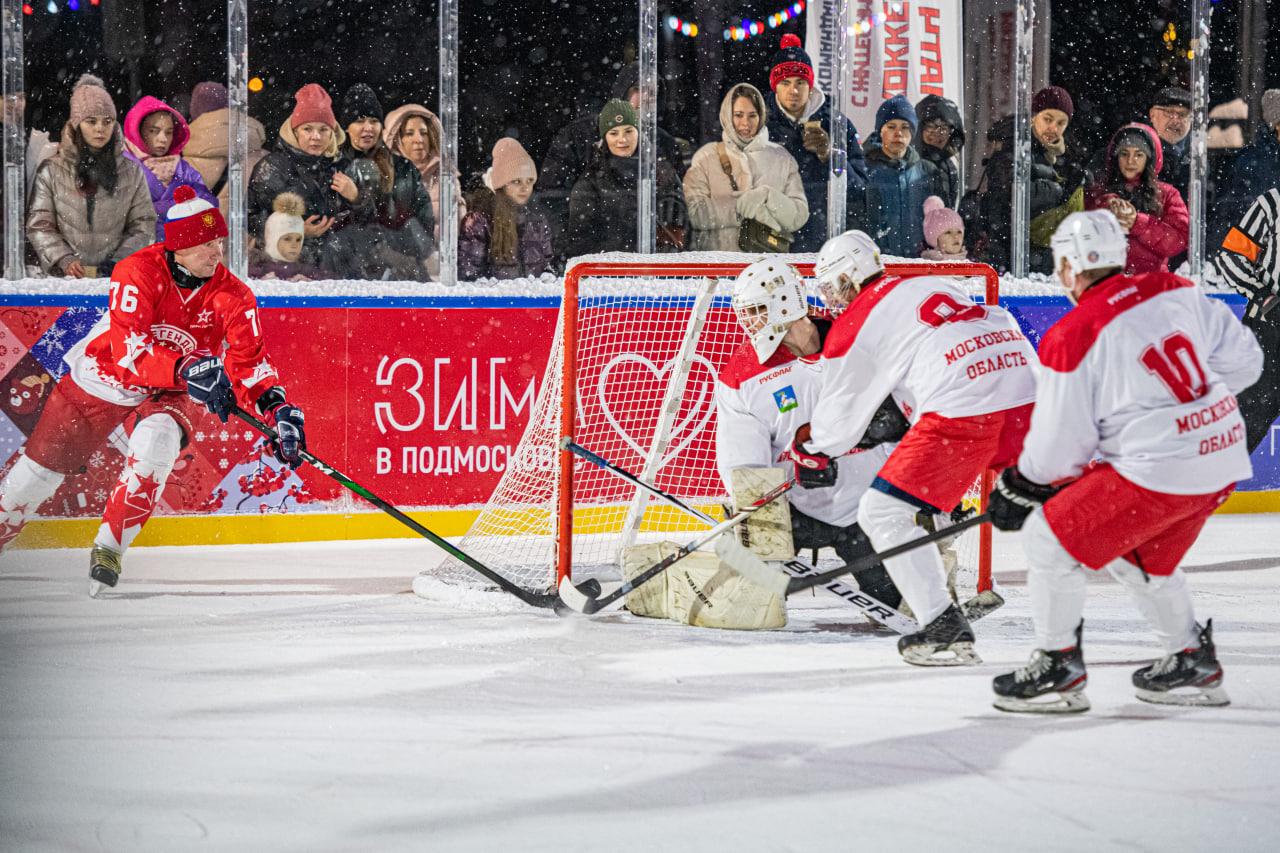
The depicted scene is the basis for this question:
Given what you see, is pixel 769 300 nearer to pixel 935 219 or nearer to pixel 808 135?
pixel 808 135

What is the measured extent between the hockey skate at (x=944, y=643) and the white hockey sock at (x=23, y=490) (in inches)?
105

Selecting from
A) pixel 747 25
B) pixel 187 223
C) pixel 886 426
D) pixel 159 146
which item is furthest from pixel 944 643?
pixel 159 146

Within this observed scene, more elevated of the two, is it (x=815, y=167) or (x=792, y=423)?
(x=815, y=167)

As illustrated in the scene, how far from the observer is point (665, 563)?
11.8ft

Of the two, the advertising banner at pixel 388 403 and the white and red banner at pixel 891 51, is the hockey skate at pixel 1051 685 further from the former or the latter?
the white and red banner at pixel 891 51

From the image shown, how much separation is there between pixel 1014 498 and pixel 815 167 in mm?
3147

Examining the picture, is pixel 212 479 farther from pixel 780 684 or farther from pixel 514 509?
pixel 780 684

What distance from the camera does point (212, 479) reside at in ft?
16.0

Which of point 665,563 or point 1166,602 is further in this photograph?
point 665,563

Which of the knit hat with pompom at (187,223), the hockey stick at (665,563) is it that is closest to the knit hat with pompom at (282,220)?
the knit hat with pompom at (187,223)

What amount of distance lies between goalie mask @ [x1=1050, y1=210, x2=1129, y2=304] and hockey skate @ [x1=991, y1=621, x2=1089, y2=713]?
0.73 metres

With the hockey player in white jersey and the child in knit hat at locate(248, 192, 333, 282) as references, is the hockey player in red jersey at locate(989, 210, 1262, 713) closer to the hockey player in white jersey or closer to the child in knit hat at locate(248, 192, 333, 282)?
the hockey player in white jersey

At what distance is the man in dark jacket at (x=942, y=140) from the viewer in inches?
228

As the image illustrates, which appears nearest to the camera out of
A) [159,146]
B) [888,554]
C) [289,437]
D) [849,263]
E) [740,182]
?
[888,554]
